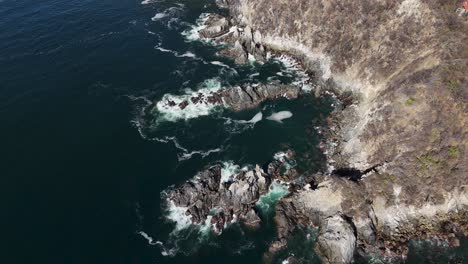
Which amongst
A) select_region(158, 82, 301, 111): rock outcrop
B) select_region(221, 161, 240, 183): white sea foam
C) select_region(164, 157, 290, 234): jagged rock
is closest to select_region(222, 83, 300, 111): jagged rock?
select_region(158, 82, 301, 111): rock outcrop

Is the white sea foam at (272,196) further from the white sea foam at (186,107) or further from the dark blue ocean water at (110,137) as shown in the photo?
the white sea foam at (186,107)

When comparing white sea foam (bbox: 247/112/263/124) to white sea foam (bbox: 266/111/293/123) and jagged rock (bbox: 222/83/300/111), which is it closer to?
white sea foam (bbox: 266/111/293/123)

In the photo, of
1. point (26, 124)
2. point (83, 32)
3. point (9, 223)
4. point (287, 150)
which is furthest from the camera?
point (83, 32)

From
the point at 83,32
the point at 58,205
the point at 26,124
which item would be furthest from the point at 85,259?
the point at 83,32

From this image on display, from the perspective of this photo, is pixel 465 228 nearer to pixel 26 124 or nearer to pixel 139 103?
pixel 139 103

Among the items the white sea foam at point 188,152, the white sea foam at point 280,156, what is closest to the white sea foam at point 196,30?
the white sea foam at point 188,152

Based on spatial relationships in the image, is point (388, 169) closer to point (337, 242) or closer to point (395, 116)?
point (395, 116)

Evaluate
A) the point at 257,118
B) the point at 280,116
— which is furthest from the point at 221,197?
the point at 280,116
